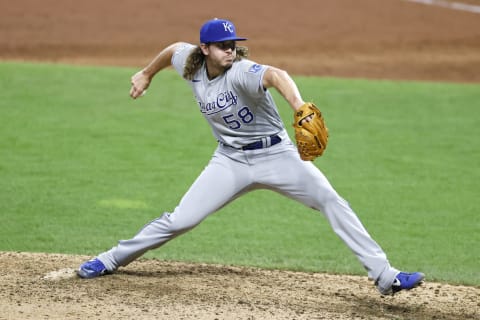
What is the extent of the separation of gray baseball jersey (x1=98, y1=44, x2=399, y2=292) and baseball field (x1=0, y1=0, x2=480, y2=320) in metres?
0.40

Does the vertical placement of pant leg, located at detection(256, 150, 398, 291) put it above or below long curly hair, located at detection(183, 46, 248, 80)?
below

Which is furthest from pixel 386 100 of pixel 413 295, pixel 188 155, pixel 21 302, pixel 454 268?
pixel 21 302

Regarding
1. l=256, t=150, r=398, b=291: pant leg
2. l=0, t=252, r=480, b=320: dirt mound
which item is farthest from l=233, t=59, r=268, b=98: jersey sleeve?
l=0, t=252, r=480, b=320: dirt mound

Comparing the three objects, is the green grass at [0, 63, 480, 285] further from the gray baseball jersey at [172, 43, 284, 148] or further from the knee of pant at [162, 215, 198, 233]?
the gray baseball jersey at [172, 43, 284, 148]

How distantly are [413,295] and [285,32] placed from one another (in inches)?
462

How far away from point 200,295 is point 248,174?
884 millimetres

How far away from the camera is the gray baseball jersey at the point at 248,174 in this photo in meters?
5.86

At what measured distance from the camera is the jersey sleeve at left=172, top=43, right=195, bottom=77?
635 cm

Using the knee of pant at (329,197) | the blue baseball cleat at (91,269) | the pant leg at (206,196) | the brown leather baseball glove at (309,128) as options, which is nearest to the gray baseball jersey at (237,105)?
the pant leg at (206,196)

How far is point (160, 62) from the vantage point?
6.64 meters

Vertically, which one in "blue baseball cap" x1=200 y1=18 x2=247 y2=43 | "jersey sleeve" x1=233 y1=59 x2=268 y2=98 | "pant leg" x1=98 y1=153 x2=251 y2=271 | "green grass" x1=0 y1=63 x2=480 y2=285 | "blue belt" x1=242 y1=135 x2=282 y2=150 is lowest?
"green grass" x1=0 y1=63 x2=480 y2=285

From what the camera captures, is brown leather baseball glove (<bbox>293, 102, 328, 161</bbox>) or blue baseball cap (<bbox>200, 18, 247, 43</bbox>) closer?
brown leather baseball glove (<bbox>293, 102, 328, 161</bbox>)

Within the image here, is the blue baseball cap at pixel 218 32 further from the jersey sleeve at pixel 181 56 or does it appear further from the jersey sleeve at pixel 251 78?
→ the jersey sleeve at pixel 181 56

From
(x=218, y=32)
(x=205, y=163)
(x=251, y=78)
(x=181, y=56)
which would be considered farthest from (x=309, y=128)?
(x=205, y=163)
